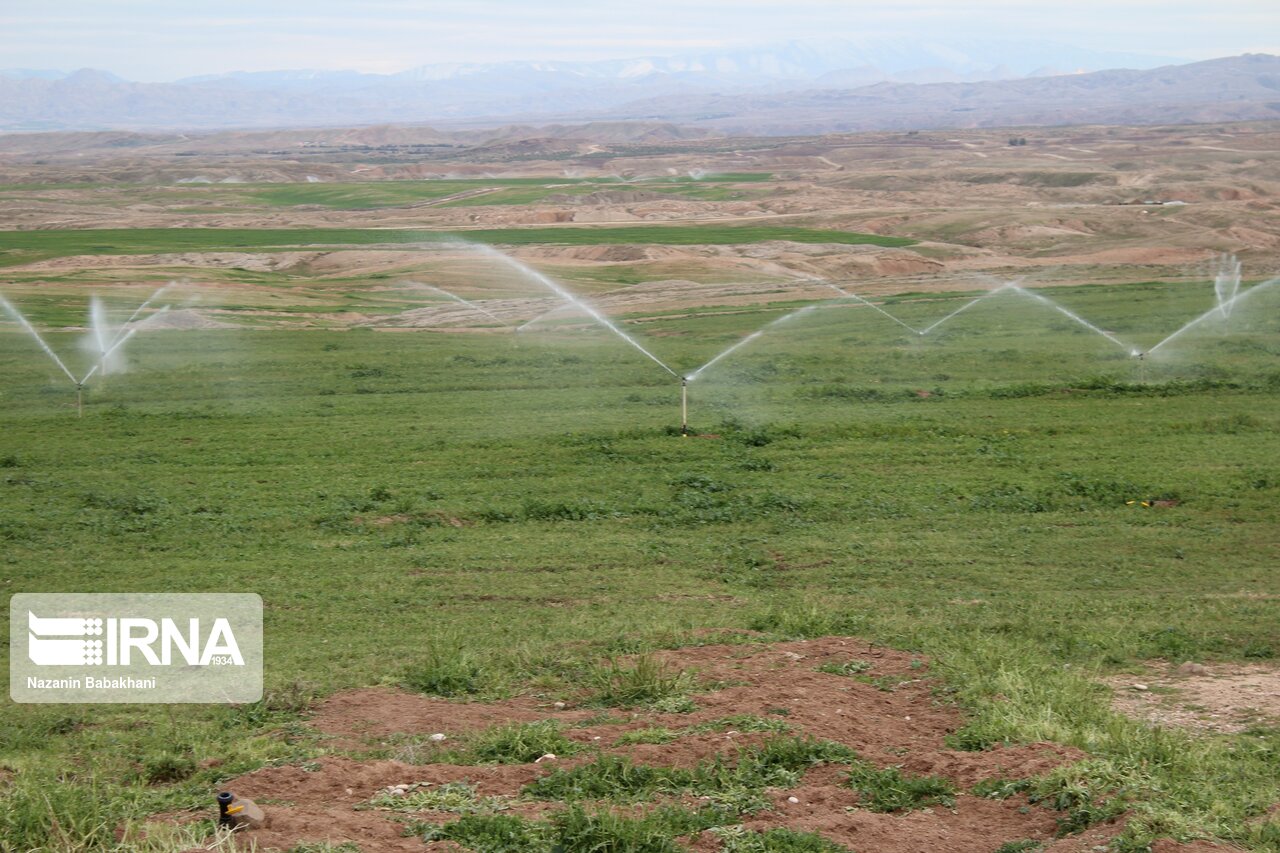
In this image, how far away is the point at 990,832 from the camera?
28.9 ft

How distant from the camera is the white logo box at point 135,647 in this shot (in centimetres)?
1249

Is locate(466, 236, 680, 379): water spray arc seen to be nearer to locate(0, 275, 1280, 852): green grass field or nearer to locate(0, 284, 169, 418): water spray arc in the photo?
locate(0, 275, 1280, 852): green grass field

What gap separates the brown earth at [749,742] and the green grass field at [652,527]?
0.43 metres

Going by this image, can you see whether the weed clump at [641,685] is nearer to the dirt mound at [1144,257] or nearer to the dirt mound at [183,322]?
the dirt mound at [183,322]

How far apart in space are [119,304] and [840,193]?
231 feet

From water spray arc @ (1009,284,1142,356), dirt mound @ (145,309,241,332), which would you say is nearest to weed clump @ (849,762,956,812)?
water spray arc @ (1009,284,1142,356)

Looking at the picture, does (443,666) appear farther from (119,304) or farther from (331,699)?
(119,304)

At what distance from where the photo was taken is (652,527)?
1938cm

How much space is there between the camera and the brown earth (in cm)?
879

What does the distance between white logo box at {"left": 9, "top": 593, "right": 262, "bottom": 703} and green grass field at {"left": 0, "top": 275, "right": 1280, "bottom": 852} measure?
0.39 metres

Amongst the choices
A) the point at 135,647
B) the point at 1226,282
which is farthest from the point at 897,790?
the point at 1226,282

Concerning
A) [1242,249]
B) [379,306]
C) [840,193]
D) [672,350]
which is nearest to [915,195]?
[840,193]

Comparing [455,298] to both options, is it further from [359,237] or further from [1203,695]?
[1203,695]

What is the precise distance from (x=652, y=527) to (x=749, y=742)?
29.5 ft
